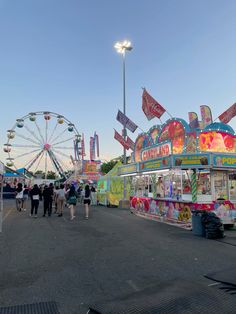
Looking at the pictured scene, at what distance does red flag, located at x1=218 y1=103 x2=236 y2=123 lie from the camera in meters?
11.4

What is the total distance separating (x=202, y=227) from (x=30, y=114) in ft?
91.1

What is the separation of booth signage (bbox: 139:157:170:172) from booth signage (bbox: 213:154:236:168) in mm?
1848

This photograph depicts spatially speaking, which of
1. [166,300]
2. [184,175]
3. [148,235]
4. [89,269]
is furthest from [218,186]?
[166,300]

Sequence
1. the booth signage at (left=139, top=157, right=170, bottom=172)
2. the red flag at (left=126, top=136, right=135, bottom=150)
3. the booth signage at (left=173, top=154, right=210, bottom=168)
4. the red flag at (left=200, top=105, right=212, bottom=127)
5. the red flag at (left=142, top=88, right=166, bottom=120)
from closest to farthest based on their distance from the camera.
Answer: the booth signage at (left=173, top=154, right=210, bottom=168) < the booth signage at (left=139, top=157, right=170, bottom=172) < the red flag at (left=142, top=88, right=166, bottom=120) < the red flag at (left=200, top=105, right=212, bottom=127) < the red flag at (left=126, top=136, right=135, bottom=150)

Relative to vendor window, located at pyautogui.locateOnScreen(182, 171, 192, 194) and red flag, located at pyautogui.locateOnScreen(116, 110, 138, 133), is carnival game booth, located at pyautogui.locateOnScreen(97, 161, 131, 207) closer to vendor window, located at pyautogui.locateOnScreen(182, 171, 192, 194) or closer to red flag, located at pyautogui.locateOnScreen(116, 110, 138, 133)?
red flag, located at pyautogui.locateOnScreen(116, 110, 138, 133)

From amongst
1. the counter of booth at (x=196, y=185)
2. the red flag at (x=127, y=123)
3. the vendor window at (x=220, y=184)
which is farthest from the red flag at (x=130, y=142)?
the vendor window at (x=220, y=184)

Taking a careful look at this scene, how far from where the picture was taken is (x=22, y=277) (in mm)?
4516

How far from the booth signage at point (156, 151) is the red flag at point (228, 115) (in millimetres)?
2754

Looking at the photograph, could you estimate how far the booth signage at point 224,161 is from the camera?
32.0 ft

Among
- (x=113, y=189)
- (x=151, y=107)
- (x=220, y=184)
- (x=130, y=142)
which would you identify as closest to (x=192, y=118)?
(x=151, y=107)

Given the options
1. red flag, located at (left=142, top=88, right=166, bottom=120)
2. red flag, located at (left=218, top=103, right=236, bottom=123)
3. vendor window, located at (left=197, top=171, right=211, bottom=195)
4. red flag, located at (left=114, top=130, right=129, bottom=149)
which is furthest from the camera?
red flag, located at (left=114, top=130, right=129, bottom=149)

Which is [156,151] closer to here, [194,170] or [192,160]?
[194,170]

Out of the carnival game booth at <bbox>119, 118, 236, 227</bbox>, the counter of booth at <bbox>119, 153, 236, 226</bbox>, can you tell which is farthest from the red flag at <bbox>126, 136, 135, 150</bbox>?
the counter of booth at <bbox>119, 153, 236, 226</bbox>

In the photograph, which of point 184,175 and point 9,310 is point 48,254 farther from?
point 184,175
